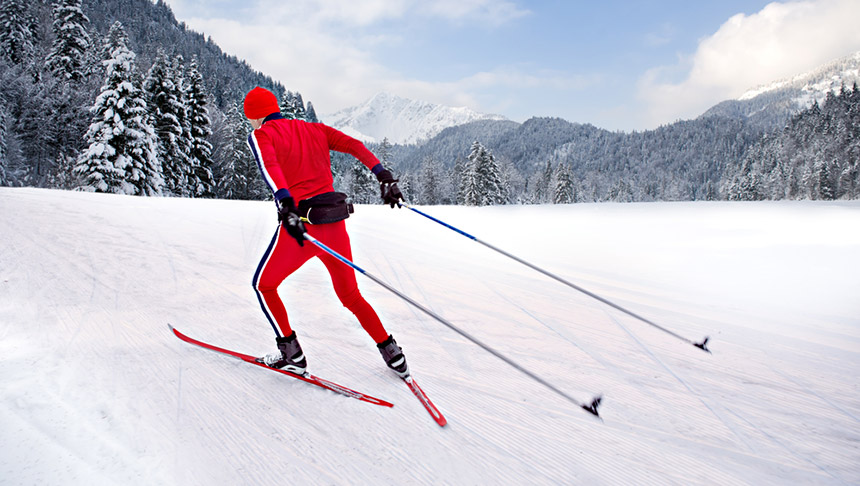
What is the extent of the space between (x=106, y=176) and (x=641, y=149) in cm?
16200

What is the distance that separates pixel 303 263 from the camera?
2.95 metres

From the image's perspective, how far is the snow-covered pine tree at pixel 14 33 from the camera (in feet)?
101

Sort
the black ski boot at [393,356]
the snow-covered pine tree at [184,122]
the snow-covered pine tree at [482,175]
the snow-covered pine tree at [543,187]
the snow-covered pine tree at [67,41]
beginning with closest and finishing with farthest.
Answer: the black ski boot at [393,356] < the snow-covered pine tree at [184,122] < the snow-covered pine tree at [67,41] < the snow-covered pine tree at [482,175] < the snow-covered pine tree at [543,187]

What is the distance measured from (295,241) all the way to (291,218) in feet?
1.07

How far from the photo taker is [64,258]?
5.36 metres

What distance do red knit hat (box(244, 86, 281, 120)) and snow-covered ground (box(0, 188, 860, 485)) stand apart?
1.87 m

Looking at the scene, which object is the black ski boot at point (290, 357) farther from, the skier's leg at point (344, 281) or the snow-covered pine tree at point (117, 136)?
the snow-covered pine tree at point (117, 136)

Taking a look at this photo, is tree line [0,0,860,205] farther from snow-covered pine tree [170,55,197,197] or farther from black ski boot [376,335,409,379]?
black ski boot [376,335,409,379]

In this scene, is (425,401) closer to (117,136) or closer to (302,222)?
(302,222)

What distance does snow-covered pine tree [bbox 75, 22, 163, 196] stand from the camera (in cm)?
2151

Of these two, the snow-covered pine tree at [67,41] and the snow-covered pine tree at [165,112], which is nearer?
the snow-covered pine tree at [165,112]

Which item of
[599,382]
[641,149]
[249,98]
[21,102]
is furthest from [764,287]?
[641,149]

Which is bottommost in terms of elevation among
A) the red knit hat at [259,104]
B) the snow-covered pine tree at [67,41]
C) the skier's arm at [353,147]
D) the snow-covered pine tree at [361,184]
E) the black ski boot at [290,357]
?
the black ski boot at [290,357]

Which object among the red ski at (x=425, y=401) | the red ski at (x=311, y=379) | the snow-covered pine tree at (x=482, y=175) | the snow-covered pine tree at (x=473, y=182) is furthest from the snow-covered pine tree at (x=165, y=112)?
the red ski at (x=425, y=401)
